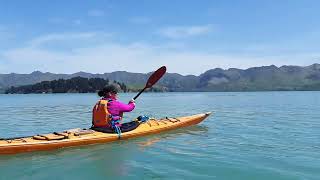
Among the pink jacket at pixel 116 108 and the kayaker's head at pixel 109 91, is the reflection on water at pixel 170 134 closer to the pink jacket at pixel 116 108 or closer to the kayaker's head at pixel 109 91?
the pink jacket at pixel 116 108

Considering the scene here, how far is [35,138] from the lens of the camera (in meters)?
14.2

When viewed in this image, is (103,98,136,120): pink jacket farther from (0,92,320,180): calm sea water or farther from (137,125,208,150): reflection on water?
(137,125,208,150): reflection on water

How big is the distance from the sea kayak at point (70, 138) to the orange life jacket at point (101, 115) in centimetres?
40

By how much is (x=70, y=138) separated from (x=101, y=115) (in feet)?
5.34

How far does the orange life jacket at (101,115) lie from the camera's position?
1575 centimetres

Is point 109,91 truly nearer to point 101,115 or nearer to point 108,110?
point 108,110

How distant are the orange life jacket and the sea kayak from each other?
399 millimetres

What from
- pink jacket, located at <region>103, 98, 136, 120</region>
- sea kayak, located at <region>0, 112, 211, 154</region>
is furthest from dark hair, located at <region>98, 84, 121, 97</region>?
sea kayak, located at <region>0, 112, 211, 154</region>

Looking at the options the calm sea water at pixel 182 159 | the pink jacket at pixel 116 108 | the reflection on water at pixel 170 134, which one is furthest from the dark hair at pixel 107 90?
the reflection on water at pixel 170 134

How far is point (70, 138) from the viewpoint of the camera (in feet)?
48.9

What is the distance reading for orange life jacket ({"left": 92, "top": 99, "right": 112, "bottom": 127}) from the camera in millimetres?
15750

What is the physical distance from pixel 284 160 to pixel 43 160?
7.85 m

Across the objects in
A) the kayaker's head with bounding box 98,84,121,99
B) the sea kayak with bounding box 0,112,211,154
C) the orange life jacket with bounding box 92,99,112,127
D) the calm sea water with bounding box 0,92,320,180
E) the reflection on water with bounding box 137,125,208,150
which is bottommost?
the calm sea water with bounding box 0,92,320,180

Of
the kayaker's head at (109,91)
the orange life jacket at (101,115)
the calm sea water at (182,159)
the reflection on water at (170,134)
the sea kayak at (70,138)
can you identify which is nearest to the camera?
the calm sea water at (182,159)
